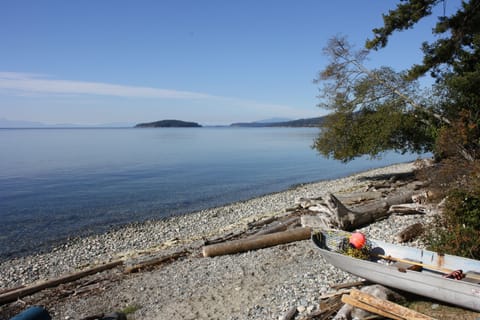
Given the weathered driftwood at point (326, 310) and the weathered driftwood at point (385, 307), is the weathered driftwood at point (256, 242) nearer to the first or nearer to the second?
the weathered driftwood at point (326, 310)

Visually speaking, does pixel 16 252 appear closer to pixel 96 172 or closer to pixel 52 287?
pixel 52 287

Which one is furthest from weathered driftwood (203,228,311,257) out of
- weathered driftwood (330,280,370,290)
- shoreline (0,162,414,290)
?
weathered driftwood (330,280,370,290)

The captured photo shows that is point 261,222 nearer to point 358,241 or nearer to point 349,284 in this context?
point 358,241

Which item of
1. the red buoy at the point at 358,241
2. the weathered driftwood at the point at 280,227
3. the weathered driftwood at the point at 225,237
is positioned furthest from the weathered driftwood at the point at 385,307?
the weathered driftwood at the point at 225,237

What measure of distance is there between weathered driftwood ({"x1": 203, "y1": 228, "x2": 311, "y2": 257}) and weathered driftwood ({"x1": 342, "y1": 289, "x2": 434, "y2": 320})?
6.83m

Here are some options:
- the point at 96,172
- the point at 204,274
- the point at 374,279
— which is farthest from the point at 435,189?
the point at 96,172

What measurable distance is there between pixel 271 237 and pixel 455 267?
704cm

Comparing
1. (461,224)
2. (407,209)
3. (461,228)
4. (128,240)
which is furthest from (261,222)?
(461,228)

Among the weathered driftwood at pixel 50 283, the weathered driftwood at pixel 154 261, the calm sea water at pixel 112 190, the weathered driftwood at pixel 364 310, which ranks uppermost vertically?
the weathered driftwood at pixel 364 310

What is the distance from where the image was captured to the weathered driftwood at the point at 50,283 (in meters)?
12.2

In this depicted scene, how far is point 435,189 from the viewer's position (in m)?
14.9

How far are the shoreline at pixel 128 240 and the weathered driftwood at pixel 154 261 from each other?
1.84 meters

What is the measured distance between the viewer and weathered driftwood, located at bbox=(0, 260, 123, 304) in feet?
39.9

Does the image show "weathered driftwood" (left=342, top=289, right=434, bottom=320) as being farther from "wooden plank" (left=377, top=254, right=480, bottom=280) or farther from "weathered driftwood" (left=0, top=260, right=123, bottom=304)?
"weathered driftwood" (left=0, top=260, right=123, bottom=304)
